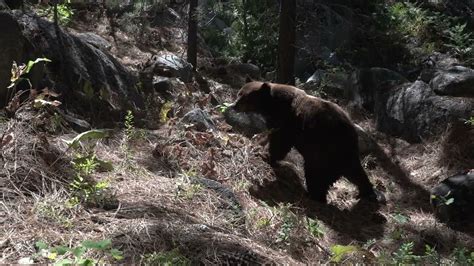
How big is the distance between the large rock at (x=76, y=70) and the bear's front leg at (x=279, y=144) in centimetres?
228

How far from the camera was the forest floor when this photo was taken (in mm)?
3934

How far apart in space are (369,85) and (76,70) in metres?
6.70

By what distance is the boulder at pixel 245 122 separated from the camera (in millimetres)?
8770

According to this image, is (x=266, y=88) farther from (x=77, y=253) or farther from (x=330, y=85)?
(x=77, y=253)

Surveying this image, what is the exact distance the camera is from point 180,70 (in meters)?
11.0

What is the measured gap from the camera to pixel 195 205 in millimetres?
4949

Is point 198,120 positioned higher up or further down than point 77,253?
further down

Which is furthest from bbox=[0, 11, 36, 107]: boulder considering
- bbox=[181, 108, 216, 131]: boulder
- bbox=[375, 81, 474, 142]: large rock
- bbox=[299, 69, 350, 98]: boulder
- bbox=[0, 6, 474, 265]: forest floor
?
bbox=[299, 69, 350, 98]: boulder

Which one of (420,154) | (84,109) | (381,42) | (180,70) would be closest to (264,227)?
(84,109)

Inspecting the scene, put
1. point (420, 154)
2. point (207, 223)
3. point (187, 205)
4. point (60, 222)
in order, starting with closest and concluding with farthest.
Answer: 1. point (60, 222)
2. point (207, 223)
3. point (187, 205)
4. point (420, 154)

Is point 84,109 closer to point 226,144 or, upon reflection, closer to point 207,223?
point 226,144

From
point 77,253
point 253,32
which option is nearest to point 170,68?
point 253,32

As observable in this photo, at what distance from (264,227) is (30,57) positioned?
13.3ft

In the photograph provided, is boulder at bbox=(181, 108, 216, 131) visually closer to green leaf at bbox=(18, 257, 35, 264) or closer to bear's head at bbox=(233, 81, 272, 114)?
bear's head at bbox=(233, 81, 272, 114)
